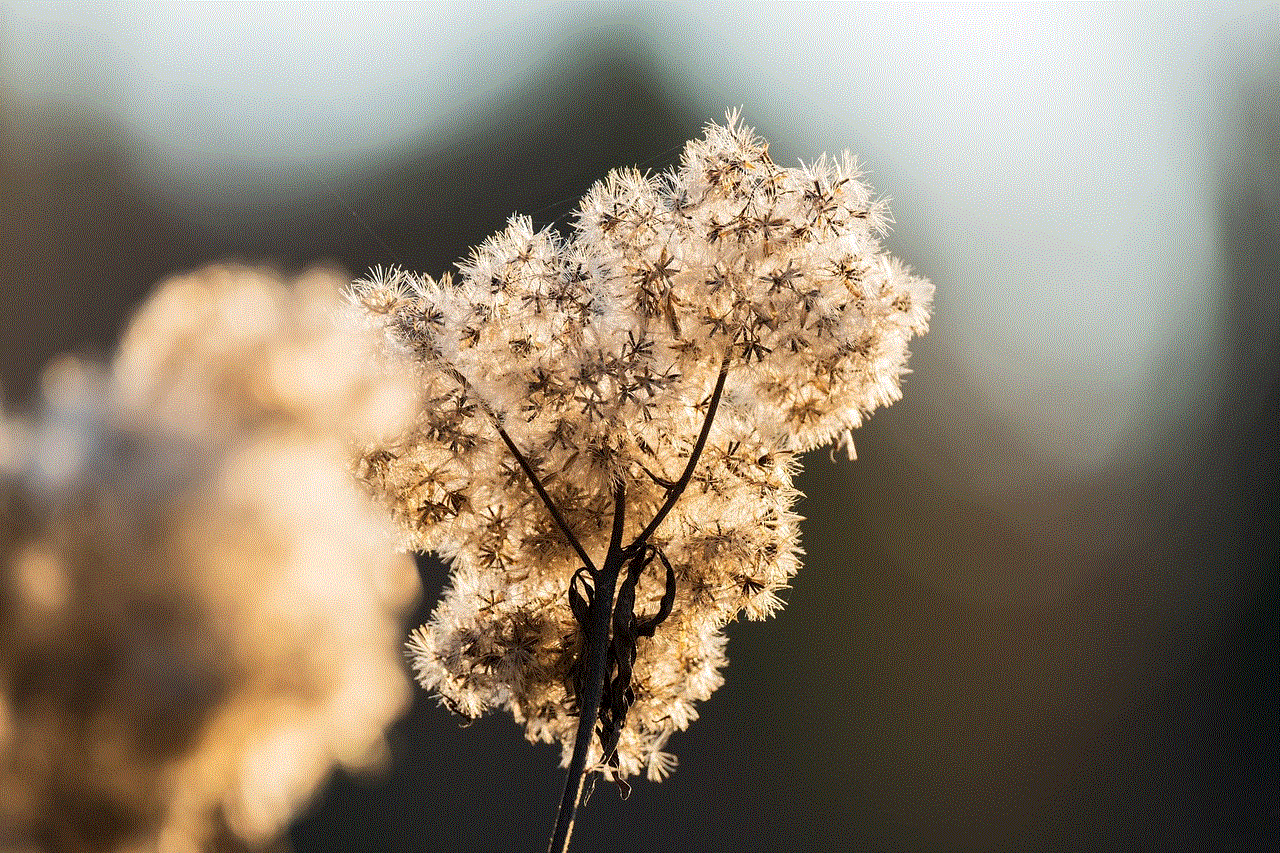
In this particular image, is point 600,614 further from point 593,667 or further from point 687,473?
point 687,473

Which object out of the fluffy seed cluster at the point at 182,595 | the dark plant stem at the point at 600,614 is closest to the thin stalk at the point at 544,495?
the dark plant stem at the point at 600,614

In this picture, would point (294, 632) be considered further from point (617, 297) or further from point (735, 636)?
point (735, 636)

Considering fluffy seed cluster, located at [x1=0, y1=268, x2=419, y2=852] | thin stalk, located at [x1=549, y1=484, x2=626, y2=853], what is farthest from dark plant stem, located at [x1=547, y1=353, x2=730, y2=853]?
fluffy seed cluster, located at [x1=0, y1=268, x2=419, y2=852]

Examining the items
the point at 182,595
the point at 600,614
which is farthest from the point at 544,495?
the point at 182,595

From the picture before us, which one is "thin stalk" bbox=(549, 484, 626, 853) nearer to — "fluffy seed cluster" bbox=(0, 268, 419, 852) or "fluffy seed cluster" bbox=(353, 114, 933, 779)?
"fluffy seed cluster" bbox=(353, 114, 933, 779)

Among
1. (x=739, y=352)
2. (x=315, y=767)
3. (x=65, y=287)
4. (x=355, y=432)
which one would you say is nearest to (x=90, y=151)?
(x=65, y=287)

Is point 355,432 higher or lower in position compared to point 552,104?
lower
